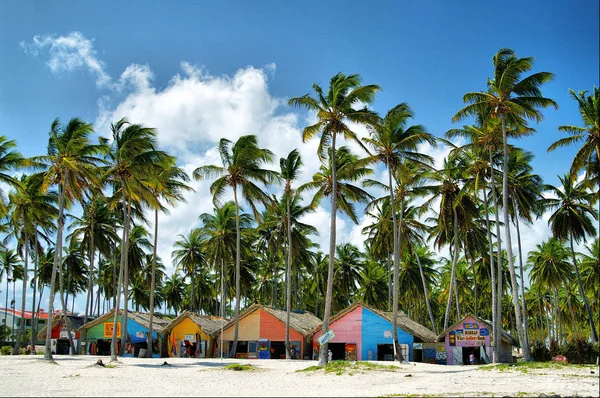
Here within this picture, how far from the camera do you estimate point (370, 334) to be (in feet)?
115

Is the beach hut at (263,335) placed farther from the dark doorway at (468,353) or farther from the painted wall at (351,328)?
the dark doorway at (468,353)

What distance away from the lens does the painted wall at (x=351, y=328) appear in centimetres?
3516

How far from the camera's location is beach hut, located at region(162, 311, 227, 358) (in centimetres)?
3969

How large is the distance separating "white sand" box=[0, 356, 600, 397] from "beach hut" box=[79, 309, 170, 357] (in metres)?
18.3

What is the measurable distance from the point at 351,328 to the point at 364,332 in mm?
911

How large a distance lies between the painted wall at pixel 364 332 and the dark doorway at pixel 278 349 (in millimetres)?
4908

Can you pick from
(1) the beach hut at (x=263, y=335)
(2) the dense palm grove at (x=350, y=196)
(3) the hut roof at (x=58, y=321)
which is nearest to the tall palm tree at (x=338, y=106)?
(2) the dense palm grove at (x=350, y=196)

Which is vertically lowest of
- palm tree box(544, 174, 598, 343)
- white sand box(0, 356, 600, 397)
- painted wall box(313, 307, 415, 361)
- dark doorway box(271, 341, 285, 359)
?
dark doorway box(271, 341, 285, 359)

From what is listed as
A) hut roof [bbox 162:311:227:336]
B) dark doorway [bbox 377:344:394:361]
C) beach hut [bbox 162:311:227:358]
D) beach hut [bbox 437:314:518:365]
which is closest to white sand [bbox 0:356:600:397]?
beach hut [bbox 437:314:518:365]

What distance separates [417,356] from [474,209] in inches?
412

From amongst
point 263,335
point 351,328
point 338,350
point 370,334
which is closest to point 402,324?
point 370,334

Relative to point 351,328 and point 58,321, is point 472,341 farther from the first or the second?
point 58,321

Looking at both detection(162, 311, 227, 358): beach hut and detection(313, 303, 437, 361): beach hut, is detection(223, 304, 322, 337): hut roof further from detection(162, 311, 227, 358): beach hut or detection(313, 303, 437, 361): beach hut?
detection(313, 303, 437, 361): beach hut

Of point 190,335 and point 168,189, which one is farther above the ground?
point 168,189
